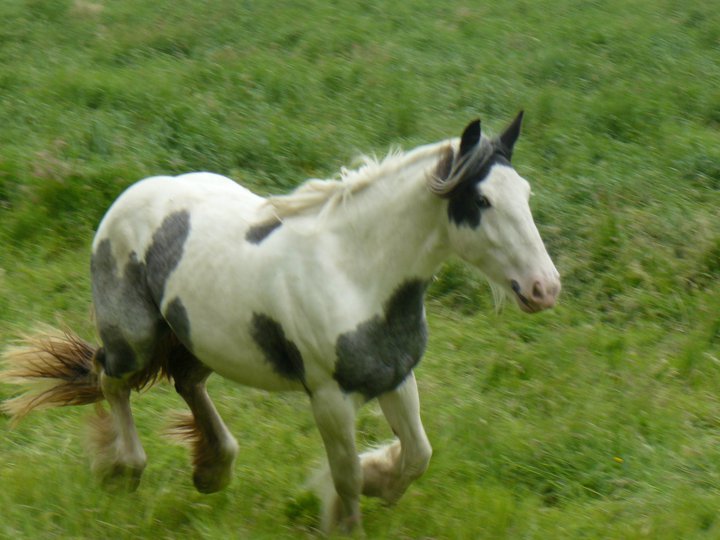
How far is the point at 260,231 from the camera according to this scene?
4465mm

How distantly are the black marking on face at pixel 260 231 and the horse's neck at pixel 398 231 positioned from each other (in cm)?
30

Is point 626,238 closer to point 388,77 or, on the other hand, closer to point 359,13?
point 388,77

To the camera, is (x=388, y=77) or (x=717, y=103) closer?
(x=717, y=103)

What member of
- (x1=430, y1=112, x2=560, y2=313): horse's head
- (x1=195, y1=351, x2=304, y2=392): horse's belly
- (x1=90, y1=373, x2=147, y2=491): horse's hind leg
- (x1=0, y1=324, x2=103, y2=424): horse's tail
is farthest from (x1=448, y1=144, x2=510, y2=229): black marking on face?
(x1=0, y1=324, x2=103, y2=424): horse's tail

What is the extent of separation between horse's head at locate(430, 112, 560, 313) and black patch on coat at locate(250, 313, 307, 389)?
0.75m

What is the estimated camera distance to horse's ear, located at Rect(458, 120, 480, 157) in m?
3.89

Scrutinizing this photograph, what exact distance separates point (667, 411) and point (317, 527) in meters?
1.86

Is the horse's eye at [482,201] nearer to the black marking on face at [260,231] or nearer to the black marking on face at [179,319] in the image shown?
the black marking on face at [260,231]

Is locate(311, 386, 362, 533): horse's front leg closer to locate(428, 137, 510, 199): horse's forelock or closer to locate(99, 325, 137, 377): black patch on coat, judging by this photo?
locate(428, 137, 510, 199): horse's forelock

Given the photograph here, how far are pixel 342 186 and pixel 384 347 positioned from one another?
66cm

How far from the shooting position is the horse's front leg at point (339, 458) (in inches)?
166

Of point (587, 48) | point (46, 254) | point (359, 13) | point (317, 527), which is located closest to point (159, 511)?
point (317, 527)

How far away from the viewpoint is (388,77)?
963 centimetres

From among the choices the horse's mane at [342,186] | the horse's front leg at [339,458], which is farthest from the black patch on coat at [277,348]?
the horse's mane at [342,186]
